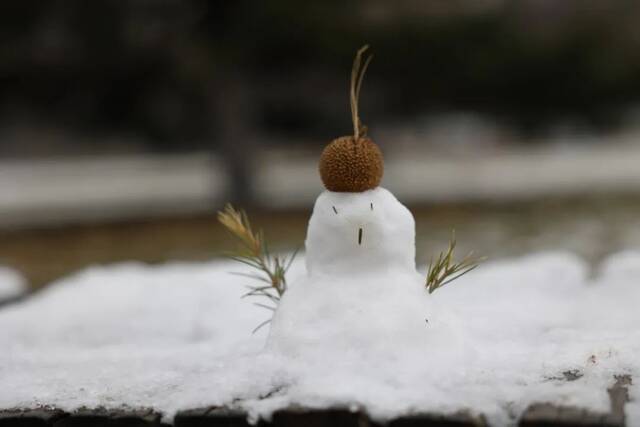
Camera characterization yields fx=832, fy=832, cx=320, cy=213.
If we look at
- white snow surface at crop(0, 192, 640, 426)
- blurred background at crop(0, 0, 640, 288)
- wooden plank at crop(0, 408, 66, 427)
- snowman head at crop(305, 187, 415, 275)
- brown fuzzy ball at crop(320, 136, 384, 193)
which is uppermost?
blurred background at crop(0, 0, 640, 288)

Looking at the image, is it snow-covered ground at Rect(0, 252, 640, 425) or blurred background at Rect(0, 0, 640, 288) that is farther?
blurred background at Rect(0, 0, 640, 288)

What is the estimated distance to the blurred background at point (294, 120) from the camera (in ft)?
25.1

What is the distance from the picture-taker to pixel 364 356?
1.88 metres

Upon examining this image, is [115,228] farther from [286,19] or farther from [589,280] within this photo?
[589,280]

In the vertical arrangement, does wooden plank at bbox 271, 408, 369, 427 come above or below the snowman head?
below

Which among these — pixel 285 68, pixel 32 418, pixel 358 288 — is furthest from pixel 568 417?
pixel 285 68

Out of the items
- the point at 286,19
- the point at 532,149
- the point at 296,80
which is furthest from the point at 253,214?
the point at 532,149

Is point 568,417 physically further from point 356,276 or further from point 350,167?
point 350,167

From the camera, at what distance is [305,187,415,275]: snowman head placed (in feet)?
6.67

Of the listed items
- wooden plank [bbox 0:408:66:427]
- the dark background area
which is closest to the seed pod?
wooden plank [bbox 0:408:66:427]

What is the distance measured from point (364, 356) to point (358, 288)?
7.4 inches

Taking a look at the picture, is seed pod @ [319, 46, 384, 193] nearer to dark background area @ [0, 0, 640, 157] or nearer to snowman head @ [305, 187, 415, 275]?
snowman head @ [305, 187, 415, 275]

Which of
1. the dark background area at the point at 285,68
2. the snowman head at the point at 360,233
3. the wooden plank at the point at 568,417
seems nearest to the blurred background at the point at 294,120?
the dark background area at the point at 285,68

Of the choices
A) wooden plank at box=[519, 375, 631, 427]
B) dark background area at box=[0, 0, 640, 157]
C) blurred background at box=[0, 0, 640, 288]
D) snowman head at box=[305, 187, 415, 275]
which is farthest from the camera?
dark background area at box=[0, 0, 640, 157]
